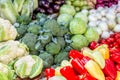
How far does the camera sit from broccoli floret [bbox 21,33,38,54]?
3582mm

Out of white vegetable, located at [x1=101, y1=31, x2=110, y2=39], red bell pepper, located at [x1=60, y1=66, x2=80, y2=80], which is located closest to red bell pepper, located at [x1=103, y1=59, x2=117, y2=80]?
red bell pepper, located at [x1=60, y1=66, x2=80, y2=80]

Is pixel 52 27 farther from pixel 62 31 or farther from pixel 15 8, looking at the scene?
pixel 15 8

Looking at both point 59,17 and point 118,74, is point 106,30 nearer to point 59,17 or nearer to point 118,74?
point 59,17

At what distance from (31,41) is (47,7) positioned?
3.36 ft

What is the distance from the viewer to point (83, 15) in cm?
441

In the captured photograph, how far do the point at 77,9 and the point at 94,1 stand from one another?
385 millimetres

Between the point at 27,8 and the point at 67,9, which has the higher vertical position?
the point at 27,8

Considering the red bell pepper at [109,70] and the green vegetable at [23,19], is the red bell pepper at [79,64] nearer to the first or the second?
the red bell pepper at [109,70]

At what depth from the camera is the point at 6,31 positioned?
345cm

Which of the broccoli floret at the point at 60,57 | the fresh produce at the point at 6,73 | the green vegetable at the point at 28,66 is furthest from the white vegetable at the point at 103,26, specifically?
the fresh produce at the point at 6,73

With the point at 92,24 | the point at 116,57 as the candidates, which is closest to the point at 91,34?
the point at 92,24

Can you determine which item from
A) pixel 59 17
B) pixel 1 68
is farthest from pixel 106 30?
pixel 1 68

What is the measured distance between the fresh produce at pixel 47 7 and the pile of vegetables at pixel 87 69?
1.39 meters

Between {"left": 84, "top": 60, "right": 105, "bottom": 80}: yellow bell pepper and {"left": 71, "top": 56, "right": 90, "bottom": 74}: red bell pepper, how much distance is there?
0.04m
